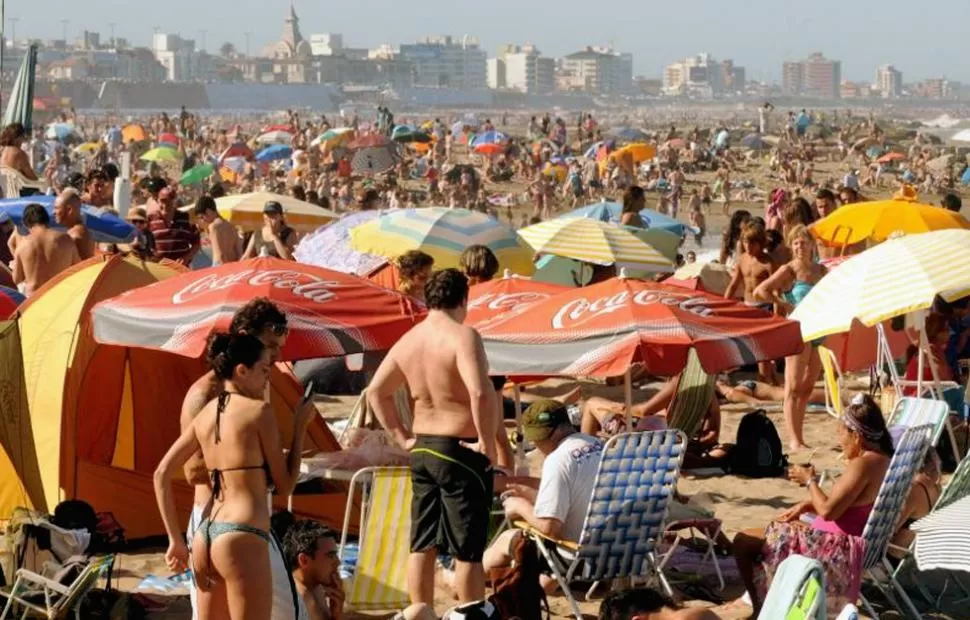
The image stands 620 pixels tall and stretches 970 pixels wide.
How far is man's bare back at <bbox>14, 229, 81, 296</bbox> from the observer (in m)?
9.59

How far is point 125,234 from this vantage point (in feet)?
35.4

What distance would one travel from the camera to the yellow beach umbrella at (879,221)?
37.3 feet

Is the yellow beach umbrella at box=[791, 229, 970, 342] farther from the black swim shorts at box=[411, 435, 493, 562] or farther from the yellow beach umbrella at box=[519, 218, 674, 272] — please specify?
the black swim shorts at box=[411, 435, 493, 562]

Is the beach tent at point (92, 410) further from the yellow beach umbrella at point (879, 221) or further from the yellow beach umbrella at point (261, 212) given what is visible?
the yellow beach umbrella at point (261, 212)

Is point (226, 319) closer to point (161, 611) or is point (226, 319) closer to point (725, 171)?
point (161, 611)

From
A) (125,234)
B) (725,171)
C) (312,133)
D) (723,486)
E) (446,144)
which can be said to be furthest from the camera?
(312,133)

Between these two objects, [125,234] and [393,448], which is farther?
[125,234]

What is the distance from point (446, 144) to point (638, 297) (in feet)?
139

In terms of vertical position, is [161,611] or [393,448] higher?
[393,448]

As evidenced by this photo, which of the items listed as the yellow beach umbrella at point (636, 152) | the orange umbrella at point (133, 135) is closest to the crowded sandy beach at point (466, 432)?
the yellow beach umbrella at point (636, 152)

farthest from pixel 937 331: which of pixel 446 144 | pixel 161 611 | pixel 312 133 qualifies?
pixel 312 133

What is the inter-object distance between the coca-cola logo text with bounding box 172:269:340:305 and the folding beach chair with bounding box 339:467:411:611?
34.0 inches

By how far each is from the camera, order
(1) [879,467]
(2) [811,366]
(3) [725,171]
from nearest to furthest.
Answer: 1. (1) [879,467]
2. (2) [811,366]
3. (3) [725,171]

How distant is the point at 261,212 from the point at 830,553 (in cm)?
835
